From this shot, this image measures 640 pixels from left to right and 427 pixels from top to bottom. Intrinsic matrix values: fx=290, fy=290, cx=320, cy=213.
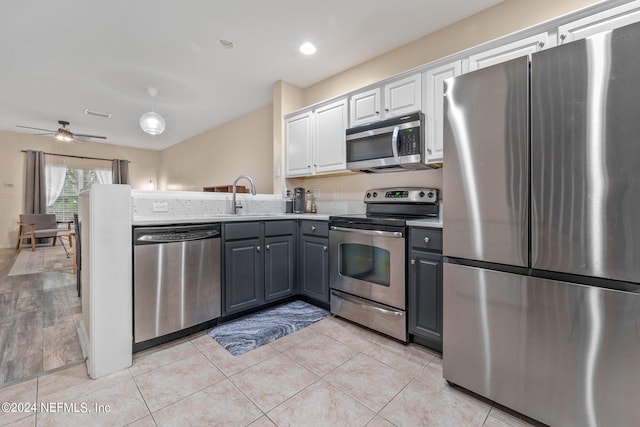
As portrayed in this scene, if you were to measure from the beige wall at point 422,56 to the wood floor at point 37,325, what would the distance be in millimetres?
2492

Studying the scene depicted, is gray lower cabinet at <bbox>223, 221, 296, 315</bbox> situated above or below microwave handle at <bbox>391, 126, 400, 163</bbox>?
below

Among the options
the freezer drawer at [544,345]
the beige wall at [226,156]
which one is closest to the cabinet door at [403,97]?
the freezer drawer at [544,345]

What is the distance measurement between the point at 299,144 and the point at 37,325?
2.90m

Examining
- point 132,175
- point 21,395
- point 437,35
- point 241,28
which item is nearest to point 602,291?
point 437,35

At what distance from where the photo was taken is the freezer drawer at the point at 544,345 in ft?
3.67

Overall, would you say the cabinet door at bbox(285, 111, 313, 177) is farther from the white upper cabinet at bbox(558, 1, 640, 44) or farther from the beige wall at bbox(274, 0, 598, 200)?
the white upper cabinet at bbox(558, 1, 640, 44)

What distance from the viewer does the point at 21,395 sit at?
1.55m

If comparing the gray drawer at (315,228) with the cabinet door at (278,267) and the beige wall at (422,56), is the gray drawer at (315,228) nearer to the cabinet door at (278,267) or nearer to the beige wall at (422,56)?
the cabinet door at (278,267)

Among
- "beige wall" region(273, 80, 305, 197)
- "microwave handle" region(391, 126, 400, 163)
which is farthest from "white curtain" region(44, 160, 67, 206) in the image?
"microwave handle" region(391, 126, 400, 163)

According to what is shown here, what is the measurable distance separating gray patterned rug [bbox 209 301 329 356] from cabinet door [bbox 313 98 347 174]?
144cm

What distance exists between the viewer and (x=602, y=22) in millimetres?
1654

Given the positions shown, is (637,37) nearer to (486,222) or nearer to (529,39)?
(486,222)

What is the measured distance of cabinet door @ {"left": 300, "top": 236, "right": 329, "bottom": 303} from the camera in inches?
106

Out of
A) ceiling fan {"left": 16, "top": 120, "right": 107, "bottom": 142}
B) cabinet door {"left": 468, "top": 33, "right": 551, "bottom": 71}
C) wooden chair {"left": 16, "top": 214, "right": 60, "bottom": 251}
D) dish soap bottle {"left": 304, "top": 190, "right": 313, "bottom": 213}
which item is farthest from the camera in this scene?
wooden chair {"left": 16, "top": 214, "right": 60, "bottom": 251}
